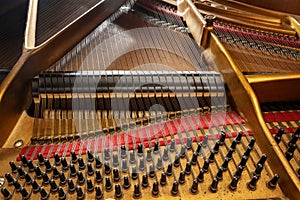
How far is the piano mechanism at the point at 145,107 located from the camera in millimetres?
→ 1559

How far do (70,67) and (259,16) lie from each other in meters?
1.93

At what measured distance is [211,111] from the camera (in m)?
2.04

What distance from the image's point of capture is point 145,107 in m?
2.02

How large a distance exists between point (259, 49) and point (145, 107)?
1.27m

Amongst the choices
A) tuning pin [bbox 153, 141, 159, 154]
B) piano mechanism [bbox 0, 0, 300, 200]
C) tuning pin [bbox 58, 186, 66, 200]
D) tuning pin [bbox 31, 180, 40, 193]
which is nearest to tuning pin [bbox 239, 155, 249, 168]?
piano mechanism [bbox 0, 0, 300, 200]

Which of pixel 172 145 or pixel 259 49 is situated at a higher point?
pixel 259 49

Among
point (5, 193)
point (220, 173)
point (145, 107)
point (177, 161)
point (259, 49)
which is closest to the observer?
point (5, 193)

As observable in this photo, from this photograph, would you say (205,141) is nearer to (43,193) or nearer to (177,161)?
(177,161)

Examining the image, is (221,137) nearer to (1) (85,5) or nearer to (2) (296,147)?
(2) (296,147)

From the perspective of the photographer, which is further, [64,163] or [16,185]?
[64,163]

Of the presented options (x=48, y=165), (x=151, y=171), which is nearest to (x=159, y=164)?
(x=151, y=171)

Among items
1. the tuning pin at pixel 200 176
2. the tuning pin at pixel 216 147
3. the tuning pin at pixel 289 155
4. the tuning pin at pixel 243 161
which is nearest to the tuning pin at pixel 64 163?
the tuning pin at pixel 200 176

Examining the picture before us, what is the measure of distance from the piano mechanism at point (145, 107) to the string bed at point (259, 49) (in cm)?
1

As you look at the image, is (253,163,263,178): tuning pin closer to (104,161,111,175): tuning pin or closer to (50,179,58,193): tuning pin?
(104,161,111,175): tuning pin
